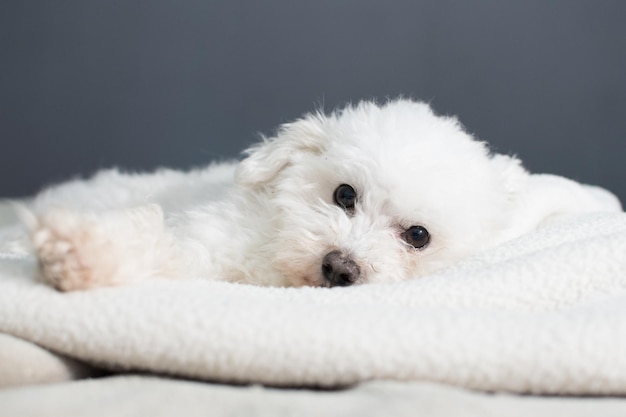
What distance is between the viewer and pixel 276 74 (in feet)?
15.2

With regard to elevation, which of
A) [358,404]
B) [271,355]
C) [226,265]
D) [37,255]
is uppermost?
[226,265]

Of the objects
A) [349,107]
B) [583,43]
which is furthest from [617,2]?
→ [349,107]

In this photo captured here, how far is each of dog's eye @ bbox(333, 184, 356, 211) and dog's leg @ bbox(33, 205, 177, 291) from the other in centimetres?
68

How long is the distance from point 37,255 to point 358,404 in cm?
67

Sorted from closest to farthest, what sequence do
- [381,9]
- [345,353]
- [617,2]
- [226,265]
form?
[345,353] < [226,265] < [617,2] < [381,9]

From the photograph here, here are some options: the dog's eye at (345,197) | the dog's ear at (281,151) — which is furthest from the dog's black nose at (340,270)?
the dog's ear at (281,151)

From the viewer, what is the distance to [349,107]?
2.32 m

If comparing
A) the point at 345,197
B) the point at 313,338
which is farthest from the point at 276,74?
the point at 313,338

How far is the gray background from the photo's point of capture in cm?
425

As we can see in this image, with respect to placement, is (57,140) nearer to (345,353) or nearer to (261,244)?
(261,244)

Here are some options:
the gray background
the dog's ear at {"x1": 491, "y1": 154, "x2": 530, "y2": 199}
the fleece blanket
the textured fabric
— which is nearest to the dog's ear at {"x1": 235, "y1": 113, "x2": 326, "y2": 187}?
the dog's ear at {"x1": 491, "y1": 154, "x2": 530, "y2": 199}

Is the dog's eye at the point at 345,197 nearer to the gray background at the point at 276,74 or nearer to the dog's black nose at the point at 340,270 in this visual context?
the dog's black nose at the point at 340,270

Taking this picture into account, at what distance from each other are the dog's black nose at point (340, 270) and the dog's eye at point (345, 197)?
250 mm

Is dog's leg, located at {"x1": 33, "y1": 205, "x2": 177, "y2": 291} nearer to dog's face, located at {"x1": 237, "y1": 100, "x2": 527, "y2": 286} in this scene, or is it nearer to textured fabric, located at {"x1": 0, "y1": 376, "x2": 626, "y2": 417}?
textured fabric, located at {"x1": 0, "y1": 376, "x2": 626, "y2": 417}
